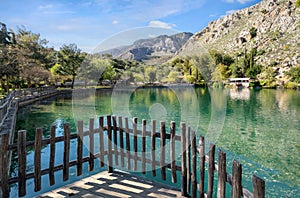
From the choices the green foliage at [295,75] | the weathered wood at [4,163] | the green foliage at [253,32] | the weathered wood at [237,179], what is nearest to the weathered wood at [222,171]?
the weathered wood at [237,179]

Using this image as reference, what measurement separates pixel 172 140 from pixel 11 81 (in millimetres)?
31456

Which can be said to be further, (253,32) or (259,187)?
(253,32)

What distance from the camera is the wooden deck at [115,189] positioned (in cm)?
402

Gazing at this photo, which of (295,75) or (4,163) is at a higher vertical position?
(295,75)

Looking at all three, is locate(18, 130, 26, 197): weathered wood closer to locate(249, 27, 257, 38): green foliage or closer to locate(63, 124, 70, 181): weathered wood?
locate(63, 124, 70, 181): weathered wood

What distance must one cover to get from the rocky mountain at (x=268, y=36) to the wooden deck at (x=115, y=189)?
66.2 metres

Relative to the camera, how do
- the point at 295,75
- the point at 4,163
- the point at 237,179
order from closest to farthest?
the point at 237,179 < the point at 4,163 < the point at 295,75

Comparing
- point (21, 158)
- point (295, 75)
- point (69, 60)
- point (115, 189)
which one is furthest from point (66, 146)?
point (295, 75)

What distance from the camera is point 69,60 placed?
46.7 metres

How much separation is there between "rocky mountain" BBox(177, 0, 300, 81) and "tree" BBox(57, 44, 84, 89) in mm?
34631

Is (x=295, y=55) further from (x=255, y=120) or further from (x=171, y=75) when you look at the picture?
(x=255, y=120)

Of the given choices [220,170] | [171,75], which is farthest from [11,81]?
[220,170]

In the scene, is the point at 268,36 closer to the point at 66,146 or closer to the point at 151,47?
the point at 151,47

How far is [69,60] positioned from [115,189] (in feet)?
151
